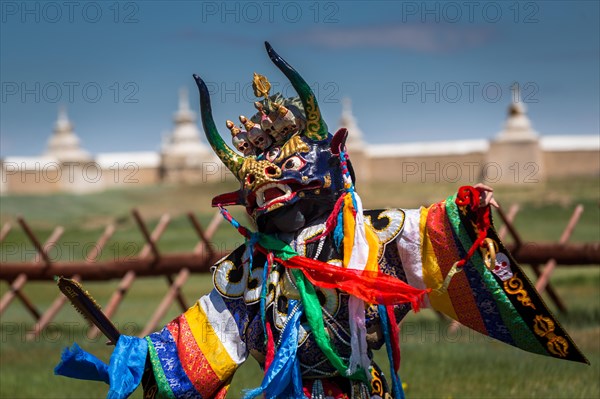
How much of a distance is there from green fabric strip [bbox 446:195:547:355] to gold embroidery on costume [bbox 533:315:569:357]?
0.15ft

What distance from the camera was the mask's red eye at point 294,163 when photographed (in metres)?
5.97

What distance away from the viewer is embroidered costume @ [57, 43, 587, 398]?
589cm

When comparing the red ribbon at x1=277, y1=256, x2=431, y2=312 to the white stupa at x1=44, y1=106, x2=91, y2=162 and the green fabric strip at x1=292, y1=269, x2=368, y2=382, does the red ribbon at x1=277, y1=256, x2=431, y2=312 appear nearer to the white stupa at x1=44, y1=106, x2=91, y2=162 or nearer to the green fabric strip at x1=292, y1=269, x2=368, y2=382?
the green fabric strip at x1=292, y1=269, x2=368, y2=382

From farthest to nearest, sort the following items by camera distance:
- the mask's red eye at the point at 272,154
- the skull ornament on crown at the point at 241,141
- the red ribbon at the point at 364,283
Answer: the skull ornament on crown at the point at 241,141 < the mask's red eye at the point at 272,154 < the red ribbon at the point at 364,283

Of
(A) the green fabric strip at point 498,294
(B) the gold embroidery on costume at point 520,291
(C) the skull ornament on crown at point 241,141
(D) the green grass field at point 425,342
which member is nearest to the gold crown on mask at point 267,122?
(C) the skull ornament on crown at point 241,141

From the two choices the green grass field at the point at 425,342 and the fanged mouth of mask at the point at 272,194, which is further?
the green grass field at the point at 425,342

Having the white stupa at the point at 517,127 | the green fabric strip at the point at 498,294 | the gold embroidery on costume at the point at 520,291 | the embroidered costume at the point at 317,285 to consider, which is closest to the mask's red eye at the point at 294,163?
the embroidered costume at the point at 317,285

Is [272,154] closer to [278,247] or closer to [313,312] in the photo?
[278,247]

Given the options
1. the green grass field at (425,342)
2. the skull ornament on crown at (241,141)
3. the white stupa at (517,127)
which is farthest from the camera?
the white stupa at (517,127)

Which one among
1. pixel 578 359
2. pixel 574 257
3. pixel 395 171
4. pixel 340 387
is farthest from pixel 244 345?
pixel 395 171

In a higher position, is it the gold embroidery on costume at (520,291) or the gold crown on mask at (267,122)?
the gold crown on mask at (267,122)

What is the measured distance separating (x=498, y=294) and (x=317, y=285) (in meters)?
0.88

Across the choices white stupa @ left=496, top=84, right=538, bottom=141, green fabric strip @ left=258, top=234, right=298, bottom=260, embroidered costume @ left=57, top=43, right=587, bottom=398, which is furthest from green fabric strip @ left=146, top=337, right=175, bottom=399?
white stupa @ left=496, top=84, right=538, bottom=141

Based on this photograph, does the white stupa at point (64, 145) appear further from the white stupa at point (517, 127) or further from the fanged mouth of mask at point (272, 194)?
the fanged mouth of mask at point (272, 194)
